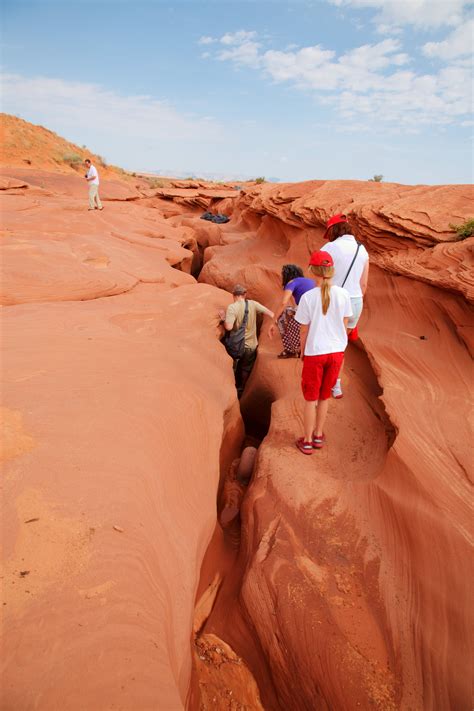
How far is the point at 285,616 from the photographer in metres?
2.69

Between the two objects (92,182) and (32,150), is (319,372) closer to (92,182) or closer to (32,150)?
(92,182)

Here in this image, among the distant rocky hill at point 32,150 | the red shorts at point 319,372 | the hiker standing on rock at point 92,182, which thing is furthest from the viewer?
the distant rocky hill at point 32,150

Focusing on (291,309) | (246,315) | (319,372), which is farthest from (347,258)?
(246,315)

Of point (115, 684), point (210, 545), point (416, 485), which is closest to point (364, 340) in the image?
point (416, 485)

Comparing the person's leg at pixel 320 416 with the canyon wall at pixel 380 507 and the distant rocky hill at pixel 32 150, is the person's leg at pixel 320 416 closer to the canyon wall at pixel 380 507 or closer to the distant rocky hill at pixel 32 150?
the canyon wall at pixel 380 507

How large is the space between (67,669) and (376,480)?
2.62 meters

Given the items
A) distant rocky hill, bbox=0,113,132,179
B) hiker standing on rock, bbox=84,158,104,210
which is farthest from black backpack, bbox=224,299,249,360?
distant rocky hill, bbox=0,113,132,179

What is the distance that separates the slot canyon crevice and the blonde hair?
132 cm

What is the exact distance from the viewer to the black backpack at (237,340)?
18.2 ft

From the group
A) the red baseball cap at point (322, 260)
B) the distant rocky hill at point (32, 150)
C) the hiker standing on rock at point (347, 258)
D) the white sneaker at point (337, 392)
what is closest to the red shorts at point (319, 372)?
the red baseball cap at point (322, 260)

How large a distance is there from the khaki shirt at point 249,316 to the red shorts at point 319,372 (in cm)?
222

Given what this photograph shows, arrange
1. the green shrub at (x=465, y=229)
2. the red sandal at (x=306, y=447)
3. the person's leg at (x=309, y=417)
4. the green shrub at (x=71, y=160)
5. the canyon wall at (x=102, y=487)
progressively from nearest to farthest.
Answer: the canyon wall at (x=102, y=487) < the person's leg at (x=309, y=417) < the red sandal at (x=306, y=447) < the green shrub at (x=465, y=229) < the green shrub at (x=71, y=160)

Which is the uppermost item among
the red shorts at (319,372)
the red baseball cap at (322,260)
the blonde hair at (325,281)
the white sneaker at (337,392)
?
the red baseball cap at (322,260)

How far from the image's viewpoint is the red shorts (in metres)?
3.26
